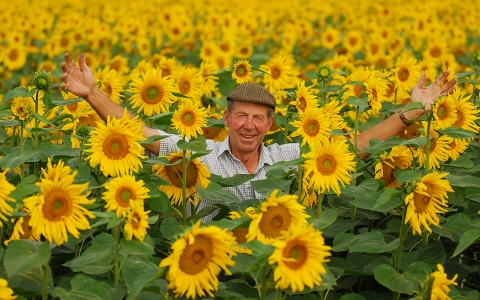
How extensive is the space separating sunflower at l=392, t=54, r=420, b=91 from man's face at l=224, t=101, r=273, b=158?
998 millimetres

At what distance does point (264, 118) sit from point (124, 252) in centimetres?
161

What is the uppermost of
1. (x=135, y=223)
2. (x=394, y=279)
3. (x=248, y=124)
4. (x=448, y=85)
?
(x=448, y=85)

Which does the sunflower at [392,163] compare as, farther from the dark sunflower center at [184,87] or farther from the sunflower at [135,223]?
the dark sunflower center at [184,87]

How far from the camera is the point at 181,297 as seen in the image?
105 inches

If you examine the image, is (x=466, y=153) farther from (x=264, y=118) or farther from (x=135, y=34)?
(x=135, y=34)

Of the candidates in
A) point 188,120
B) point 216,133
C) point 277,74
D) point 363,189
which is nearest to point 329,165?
point 363,189

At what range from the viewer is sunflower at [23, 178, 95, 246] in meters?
2.40

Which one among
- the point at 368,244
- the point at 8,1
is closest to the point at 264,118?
the point at 368,244

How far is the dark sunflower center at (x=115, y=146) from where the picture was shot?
3.10m

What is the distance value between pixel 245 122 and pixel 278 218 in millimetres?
1460

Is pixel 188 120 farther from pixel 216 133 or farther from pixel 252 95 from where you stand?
pixel 216 133

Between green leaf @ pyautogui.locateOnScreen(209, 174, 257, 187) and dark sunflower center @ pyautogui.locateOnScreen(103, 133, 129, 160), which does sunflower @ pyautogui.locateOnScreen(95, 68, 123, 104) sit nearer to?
green leaf @ pyautogui.locateOnScreen(209, 174, 257, 187)

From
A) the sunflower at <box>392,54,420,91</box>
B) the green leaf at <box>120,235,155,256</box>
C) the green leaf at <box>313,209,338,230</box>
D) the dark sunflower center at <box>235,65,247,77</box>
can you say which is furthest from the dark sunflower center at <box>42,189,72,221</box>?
the sunflower at <box>392,54,420,91</box>

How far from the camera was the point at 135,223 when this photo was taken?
250 cm
